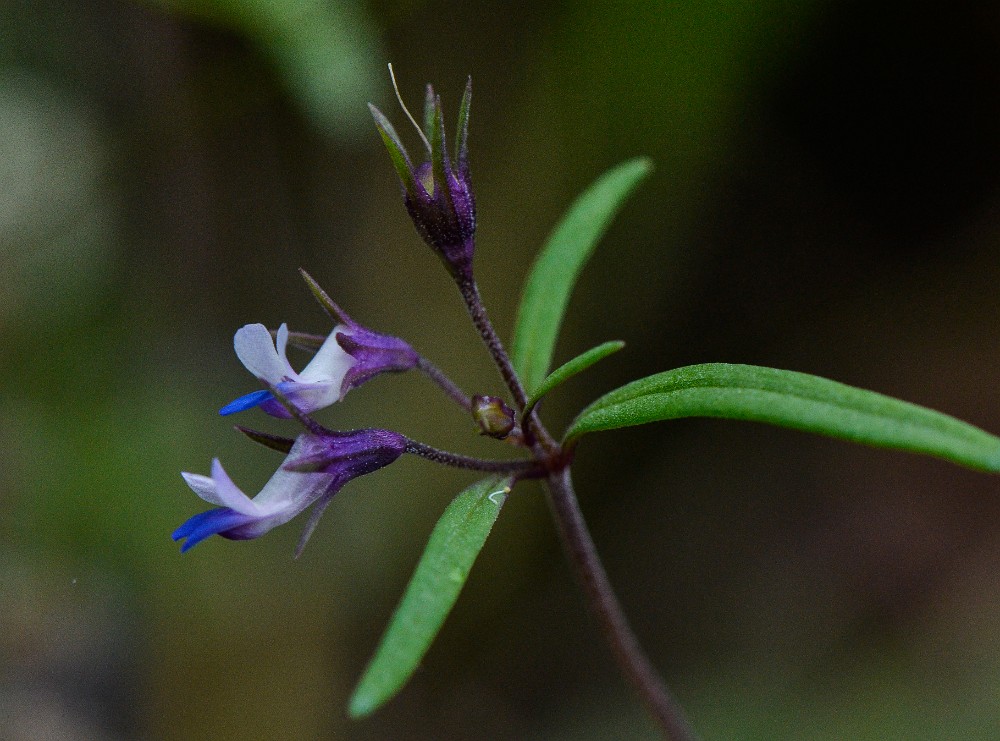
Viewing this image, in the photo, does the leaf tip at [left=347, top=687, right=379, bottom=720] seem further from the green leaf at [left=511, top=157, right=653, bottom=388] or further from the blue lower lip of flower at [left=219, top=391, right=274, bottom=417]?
the green leaf at [left=511, top=157, right=653, bottom=388]

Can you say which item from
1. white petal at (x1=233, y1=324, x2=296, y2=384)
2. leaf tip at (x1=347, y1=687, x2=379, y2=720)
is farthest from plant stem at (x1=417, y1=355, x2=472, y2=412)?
leaf tip at (x1=347, y1=687, x2=379, y2=720)

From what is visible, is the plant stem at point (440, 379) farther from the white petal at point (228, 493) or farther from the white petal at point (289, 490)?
the white petal at point (228, 493)

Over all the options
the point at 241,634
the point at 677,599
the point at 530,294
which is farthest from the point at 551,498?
the point at 241,634

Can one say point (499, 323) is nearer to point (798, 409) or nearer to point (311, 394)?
point (311, 394)

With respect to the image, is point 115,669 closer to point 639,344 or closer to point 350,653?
point 350,653

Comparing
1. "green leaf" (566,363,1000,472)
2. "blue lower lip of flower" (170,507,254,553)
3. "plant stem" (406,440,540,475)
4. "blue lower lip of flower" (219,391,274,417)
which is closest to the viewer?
"green leaf" (566,363,1000,472)

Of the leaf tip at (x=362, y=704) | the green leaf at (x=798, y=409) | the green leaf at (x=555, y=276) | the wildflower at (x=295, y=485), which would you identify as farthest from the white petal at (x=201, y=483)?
the green leaf at (x=555, y=276)

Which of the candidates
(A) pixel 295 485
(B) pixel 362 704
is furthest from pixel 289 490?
(B) pixel 362 704
